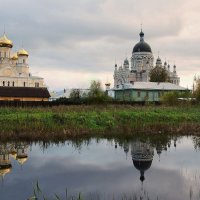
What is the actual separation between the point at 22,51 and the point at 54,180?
4858cm

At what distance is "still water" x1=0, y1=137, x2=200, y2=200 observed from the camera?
9625 millimetres

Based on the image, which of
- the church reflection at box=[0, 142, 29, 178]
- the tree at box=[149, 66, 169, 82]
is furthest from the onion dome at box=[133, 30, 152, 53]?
the church reflection at box=[0, 142, 29, 178]

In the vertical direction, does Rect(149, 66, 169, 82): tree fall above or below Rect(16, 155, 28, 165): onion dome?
above

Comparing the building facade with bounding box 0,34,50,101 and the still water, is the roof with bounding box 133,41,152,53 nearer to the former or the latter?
the building facade with bounding box 0,34,50,101

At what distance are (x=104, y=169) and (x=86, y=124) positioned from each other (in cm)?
1016

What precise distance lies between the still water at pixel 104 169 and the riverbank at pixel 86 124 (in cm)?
208

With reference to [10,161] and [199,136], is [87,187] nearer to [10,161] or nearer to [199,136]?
[10,161]

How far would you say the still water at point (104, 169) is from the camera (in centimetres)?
962

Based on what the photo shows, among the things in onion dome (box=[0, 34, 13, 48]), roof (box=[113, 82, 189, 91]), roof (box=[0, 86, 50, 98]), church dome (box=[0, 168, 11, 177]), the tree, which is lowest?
church dome (box=[0, 168, 11, 177])

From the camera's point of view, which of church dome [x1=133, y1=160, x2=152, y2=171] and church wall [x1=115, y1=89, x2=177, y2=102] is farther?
church wall [x1=115, y1=89, x2=177, y2=102]

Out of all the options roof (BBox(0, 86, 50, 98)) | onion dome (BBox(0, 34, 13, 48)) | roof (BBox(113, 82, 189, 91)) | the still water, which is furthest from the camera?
roof (BBox(113, 82, 189, 91))

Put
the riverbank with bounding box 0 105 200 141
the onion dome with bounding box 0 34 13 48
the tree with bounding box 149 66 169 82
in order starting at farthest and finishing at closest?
the tree with bounding box 149 66 169 82, the onion dome with bounding box 0 34 13 48, the riverbank with bounding box 0 105 200 141

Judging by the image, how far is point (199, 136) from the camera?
21266 millimetres

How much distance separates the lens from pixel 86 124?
2269 cm
